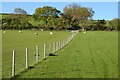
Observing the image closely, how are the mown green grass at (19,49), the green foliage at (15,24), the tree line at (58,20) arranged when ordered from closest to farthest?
the mown green grass at (19,49) → the green foliage at (15,24) → the tree line at (58,20)

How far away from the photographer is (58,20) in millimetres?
168250

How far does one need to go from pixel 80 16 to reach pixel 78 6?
302 inches

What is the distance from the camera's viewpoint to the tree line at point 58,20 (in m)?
164

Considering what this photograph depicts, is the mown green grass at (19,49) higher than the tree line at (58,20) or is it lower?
lower

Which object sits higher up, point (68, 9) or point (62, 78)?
point (68, 9)

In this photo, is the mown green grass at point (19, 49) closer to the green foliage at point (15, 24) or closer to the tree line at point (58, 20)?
the green foliage at point (15, 24)

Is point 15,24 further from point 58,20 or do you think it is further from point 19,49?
point 19,49

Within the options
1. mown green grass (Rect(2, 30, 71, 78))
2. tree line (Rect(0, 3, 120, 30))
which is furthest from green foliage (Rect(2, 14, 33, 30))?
mown green grass (Rect(2, 30, 71, 78))

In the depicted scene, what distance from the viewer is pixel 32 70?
16438mm

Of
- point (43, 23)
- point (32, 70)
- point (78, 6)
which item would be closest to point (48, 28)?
point (43, 23)

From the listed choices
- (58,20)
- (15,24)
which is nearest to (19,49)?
(15,24)

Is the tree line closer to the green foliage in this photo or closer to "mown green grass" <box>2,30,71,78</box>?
the green foliage

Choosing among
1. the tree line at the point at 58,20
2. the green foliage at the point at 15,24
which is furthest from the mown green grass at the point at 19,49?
the tree line at the point at 58,20

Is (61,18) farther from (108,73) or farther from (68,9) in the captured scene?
(108,73)
